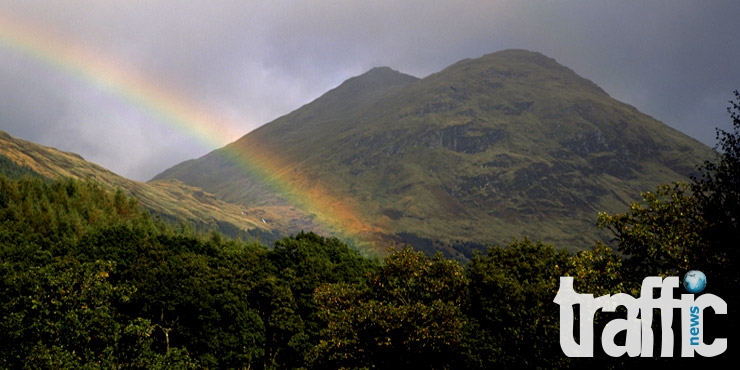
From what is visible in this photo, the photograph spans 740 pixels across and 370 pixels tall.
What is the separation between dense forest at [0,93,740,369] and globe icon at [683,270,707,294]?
1.41 feet

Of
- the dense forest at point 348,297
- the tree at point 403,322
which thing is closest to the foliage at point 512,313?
the dense forest at point 348,297

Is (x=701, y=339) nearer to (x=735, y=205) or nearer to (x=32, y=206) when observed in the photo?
(x=735, y=205)

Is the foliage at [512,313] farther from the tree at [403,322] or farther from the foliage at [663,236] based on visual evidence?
the foliage at [663,236]

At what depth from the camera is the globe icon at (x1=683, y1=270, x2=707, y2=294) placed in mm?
24469

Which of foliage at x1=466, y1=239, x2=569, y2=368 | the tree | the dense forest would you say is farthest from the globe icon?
the tree

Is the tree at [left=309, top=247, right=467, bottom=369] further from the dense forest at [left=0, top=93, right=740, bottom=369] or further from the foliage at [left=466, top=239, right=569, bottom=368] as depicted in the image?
the foliage at [left=466, top=239, right=569, bottom=368]

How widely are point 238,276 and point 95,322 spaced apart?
41.7 metres

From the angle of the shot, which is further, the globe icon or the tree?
the tree

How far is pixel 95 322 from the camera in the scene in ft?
127

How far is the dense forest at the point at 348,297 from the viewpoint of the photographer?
91.5ft

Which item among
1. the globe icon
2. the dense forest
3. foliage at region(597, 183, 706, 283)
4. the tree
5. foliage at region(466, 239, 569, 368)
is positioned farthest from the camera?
foliage at region(466, 239, 569, 368)

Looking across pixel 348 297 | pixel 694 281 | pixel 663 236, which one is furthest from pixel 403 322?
pixel 694 281

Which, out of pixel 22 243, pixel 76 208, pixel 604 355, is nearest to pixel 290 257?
pixel 22 243

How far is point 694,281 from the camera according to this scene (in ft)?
80.9
